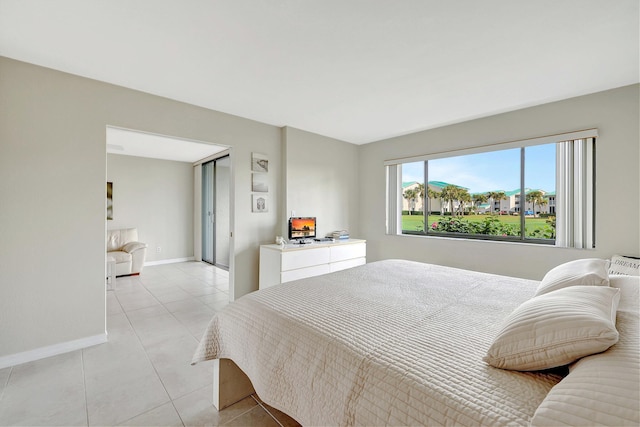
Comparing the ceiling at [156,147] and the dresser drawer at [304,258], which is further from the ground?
the ceiling at [156,147]

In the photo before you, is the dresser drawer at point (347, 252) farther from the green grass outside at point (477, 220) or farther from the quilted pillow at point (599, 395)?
the quilted pillow at point (599, 395)

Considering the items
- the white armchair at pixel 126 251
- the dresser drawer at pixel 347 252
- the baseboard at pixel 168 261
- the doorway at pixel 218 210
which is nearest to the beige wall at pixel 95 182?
the dresser drawer at pixel 347 252

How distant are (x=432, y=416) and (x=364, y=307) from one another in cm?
75

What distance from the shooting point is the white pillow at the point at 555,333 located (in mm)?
813

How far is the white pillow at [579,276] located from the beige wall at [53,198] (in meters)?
3.62

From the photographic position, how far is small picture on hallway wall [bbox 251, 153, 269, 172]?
12.9 feet

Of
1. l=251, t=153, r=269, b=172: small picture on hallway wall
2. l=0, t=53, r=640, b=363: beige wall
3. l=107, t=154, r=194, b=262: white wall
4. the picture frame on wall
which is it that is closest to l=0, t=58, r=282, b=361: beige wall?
l=0, t=53, r=640, b=363: beige wall

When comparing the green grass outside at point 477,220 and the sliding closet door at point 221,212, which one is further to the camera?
the sliding closet door at point 221,212

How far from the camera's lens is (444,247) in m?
4.12

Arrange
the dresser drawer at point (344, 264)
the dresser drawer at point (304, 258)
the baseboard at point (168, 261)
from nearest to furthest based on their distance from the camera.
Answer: the dresser drawer at point (304, 258), the dresser drawer at point (344, 264), the baseboard at point (168, 261)

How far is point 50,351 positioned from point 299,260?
2570 millimetres

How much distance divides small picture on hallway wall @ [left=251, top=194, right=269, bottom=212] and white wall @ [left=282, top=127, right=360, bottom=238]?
0.33 meters

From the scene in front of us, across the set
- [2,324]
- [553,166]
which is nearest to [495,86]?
[553,166]

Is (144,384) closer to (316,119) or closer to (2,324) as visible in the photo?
(2,324)
